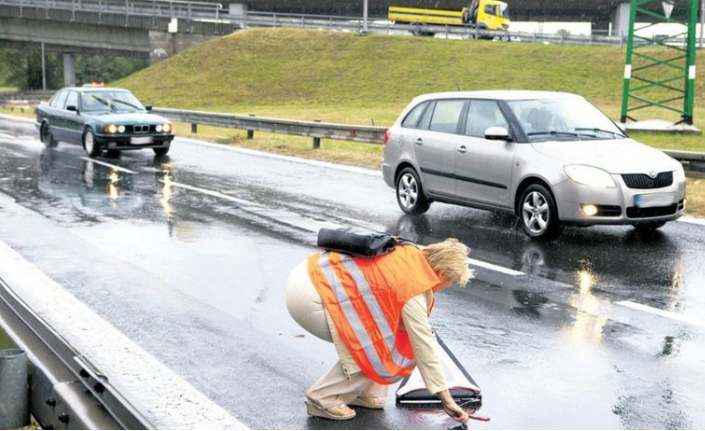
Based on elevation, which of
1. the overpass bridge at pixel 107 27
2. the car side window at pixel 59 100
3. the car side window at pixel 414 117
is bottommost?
the car side window at pixel 59 100

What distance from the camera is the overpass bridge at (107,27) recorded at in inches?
2611

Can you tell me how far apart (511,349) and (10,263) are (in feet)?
16.1

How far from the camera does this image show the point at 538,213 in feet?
33.4

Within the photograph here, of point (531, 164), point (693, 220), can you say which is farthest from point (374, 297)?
point (693, 220)

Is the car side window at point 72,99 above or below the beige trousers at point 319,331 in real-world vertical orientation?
above

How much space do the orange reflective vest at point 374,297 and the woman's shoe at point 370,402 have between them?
0.38 m

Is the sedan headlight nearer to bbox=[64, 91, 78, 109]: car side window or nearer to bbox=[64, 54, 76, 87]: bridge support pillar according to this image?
bbox=[64, 91, 78, 109]: car side window

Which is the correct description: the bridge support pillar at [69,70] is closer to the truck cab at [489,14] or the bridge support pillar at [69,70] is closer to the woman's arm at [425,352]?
the truck cab at [489,14]

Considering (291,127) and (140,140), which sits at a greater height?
(291,127)

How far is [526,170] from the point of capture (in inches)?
405

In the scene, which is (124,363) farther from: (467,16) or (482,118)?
(467,16)

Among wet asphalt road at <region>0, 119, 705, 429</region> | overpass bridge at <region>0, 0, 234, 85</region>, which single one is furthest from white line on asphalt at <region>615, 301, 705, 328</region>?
overpass bridge at <region>0, 0, 234, 85</region>

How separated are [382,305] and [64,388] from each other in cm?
154

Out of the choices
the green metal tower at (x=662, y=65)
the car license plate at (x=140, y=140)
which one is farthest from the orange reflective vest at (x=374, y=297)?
the green metal tower at (x=662, y=65)
